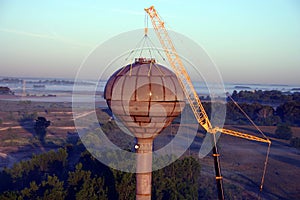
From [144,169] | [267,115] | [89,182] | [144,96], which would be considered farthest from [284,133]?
[144,96]

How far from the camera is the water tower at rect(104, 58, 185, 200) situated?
1952 centimetres

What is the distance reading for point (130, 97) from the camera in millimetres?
19516

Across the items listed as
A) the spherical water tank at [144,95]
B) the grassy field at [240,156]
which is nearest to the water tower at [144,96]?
the spherical water tank at [144,95]

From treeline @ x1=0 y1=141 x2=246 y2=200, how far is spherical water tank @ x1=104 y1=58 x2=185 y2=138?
29.3 ft

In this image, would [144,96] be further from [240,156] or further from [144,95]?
[240,156]

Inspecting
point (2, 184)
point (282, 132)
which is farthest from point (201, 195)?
point (282, 132)

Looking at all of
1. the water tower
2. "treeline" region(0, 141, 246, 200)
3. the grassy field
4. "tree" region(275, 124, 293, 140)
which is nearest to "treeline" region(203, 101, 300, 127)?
the grassy field

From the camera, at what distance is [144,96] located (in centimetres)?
1941

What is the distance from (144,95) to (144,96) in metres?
0.05

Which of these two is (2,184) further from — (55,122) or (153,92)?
(55,122)

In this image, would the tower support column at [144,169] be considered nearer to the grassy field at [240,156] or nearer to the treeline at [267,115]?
the grassy field at [240,156]

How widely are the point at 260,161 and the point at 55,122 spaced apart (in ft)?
175

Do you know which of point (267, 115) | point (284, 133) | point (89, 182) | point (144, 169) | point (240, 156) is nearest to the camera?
point (144, 169)

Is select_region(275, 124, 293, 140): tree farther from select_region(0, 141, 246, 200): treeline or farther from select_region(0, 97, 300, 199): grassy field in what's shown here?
select_region(0, 141, 246, 200): treeline
